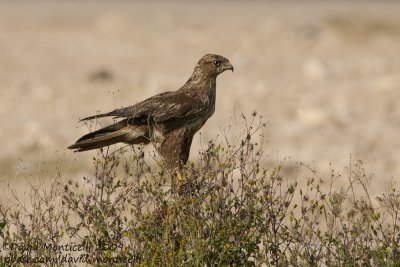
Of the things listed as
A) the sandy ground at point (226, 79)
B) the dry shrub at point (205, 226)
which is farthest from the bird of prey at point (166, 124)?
the dry shrub at point (205, 226)

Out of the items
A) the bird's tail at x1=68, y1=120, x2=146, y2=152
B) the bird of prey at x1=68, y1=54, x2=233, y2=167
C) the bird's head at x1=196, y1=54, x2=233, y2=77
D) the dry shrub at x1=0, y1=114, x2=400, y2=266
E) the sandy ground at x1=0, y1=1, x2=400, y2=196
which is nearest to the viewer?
the dry shrub at x1=0, y1=114, x2=400, y2=266

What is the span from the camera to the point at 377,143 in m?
14.7

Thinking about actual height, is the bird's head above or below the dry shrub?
above

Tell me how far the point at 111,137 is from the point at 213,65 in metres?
1.27

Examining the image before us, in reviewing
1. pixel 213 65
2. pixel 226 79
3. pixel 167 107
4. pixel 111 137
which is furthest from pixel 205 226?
pixel 226 79

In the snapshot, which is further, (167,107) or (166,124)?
(166,124)

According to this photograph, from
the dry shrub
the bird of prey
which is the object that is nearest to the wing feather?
the bird of prey

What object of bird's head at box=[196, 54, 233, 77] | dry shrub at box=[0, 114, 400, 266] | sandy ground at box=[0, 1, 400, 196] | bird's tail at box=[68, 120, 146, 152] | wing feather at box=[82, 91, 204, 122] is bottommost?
dry shrub at box=[0, 114, 400, 266]

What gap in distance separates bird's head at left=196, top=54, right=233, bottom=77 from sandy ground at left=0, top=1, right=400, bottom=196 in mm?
1168

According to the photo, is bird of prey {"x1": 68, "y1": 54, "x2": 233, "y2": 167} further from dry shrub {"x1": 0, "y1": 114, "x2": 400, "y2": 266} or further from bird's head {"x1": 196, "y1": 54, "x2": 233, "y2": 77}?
dry shrub {"x1": 0, "y1": 114, "x2": 400, "y2": 266}

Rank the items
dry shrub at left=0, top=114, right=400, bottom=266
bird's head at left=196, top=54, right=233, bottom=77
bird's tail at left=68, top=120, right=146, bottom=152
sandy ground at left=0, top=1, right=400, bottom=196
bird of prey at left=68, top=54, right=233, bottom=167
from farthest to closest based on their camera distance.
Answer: sandy ground at left=0, top=1, right=400, bottom=196 < bird's head at left=196, top=54, right=233, bottom=77 < bird of prey at left=68, top=54, right=233, bottom=167 < bird's tail at left=68, top=120, right=146, bottom=152 < dry shrub at left=0, top=114, right=400, bottom=266

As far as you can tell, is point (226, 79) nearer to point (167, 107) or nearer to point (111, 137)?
point (167, 107)

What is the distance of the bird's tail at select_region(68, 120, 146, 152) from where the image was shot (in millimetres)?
8234

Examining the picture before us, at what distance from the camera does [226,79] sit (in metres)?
20.2
